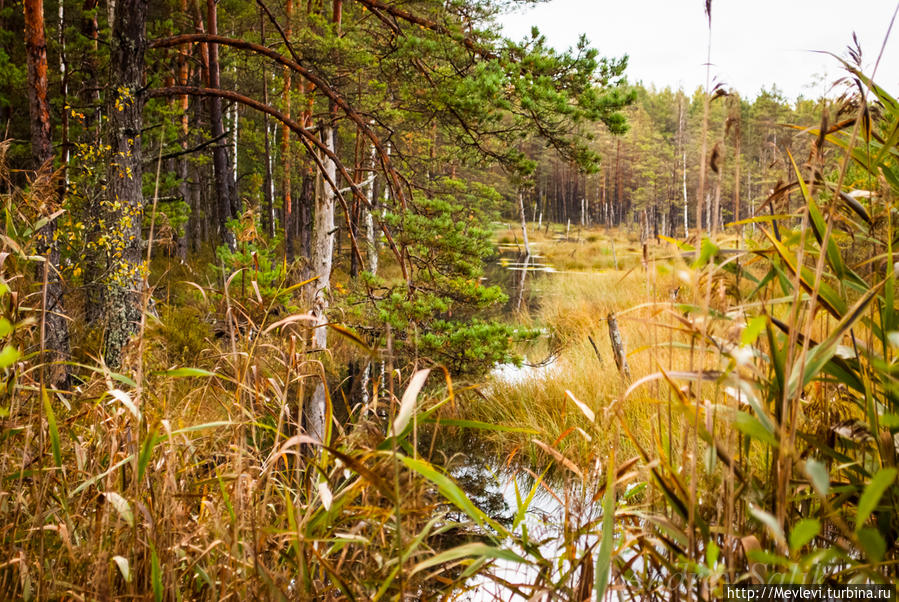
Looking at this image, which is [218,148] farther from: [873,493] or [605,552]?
[873,493]

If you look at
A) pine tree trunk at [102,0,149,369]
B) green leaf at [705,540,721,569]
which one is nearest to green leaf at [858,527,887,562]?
green leaf at [705,540,721,569]

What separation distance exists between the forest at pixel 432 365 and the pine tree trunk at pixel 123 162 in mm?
27

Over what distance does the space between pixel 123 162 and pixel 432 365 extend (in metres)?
4.46

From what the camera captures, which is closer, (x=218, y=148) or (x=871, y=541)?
(x=871, y=541)

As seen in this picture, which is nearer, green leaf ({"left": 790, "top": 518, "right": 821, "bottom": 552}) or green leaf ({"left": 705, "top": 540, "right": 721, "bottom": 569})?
green leaf ({"left": 790, "top": 518, "right": 821, "bottom": 552})

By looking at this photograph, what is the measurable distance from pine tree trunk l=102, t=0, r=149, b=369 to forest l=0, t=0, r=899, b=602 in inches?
1.1

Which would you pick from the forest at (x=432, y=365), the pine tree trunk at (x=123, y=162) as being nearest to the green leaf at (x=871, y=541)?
the forest at (x=432, y=365)

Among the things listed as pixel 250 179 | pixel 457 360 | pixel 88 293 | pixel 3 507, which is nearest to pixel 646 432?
pixel 457 360

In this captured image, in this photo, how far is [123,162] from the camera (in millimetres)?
4875

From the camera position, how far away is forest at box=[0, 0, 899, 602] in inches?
37.7

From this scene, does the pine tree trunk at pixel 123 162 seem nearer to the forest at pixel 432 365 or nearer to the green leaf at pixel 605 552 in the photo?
the forest at pixel 432 365

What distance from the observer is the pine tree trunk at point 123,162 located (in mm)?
4754

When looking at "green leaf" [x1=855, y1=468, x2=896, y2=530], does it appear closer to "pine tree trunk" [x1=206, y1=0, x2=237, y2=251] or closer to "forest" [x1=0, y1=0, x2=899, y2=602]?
"forest" [x1=0, y1=0, x2=899, y2=602]

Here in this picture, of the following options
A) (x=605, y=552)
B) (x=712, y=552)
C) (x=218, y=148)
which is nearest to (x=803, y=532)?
(x=712, y=552)
